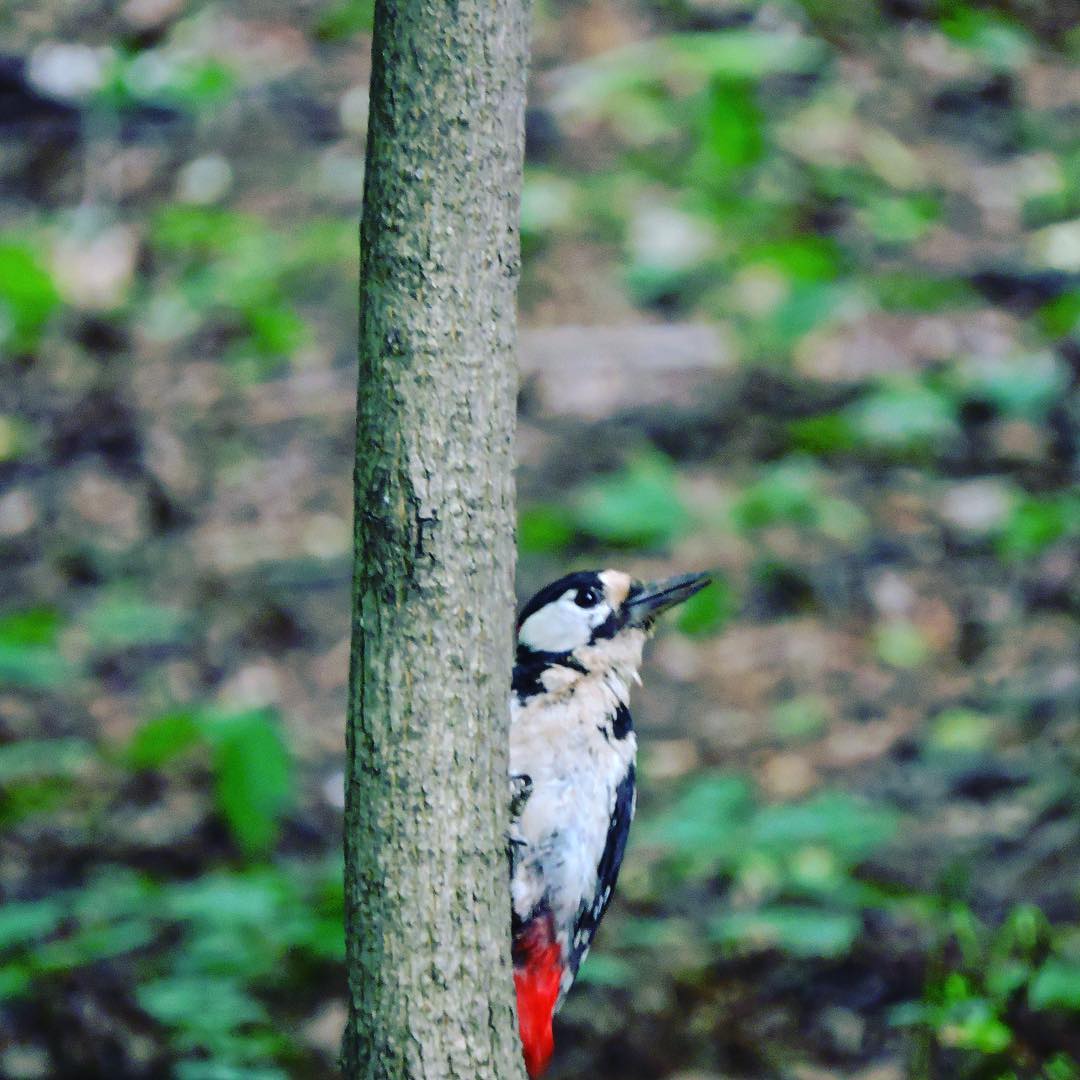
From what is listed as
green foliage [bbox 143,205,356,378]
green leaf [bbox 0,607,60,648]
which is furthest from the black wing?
green foliage [bbox 143,205,356,378]

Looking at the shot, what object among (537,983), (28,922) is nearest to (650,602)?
(537,983)

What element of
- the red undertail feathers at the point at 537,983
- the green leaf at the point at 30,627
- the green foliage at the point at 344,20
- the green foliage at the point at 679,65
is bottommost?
the green leaf at the point at 30,627

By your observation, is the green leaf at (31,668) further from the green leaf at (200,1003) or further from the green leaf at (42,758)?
the green leaf at (200,1003)

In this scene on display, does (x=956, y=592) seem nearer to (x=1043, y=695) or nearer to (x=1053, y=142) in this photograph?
(x=1043, y=695)

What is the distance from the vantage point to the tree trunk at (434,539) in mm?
1604

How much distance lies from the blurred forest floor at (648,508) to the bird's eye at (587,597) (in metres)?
0.91

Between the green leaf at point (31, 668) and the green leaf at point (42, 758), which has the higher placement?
the green leaf at point (31, 668)

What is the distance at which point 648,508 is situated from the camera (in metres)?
4.95

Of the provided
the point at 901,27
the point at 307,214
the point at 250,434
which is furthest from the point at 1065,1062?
the point at 901,27

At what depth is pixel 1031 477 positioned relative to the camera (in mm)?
5066

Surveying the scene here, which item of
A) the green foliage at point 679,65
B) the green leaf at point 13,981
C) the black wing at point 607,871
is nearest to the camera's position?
the black wing at point 607,871

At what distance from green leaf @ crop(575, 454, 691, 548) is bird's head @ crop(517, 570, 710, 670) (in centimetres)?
212

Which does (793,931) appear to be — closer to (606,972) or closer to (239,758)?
(606,972)

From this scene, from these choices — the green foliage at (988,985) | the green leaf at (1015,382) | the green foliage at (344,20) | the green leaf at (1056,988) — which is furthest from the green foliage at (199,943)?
the green foliage at (344,20)
